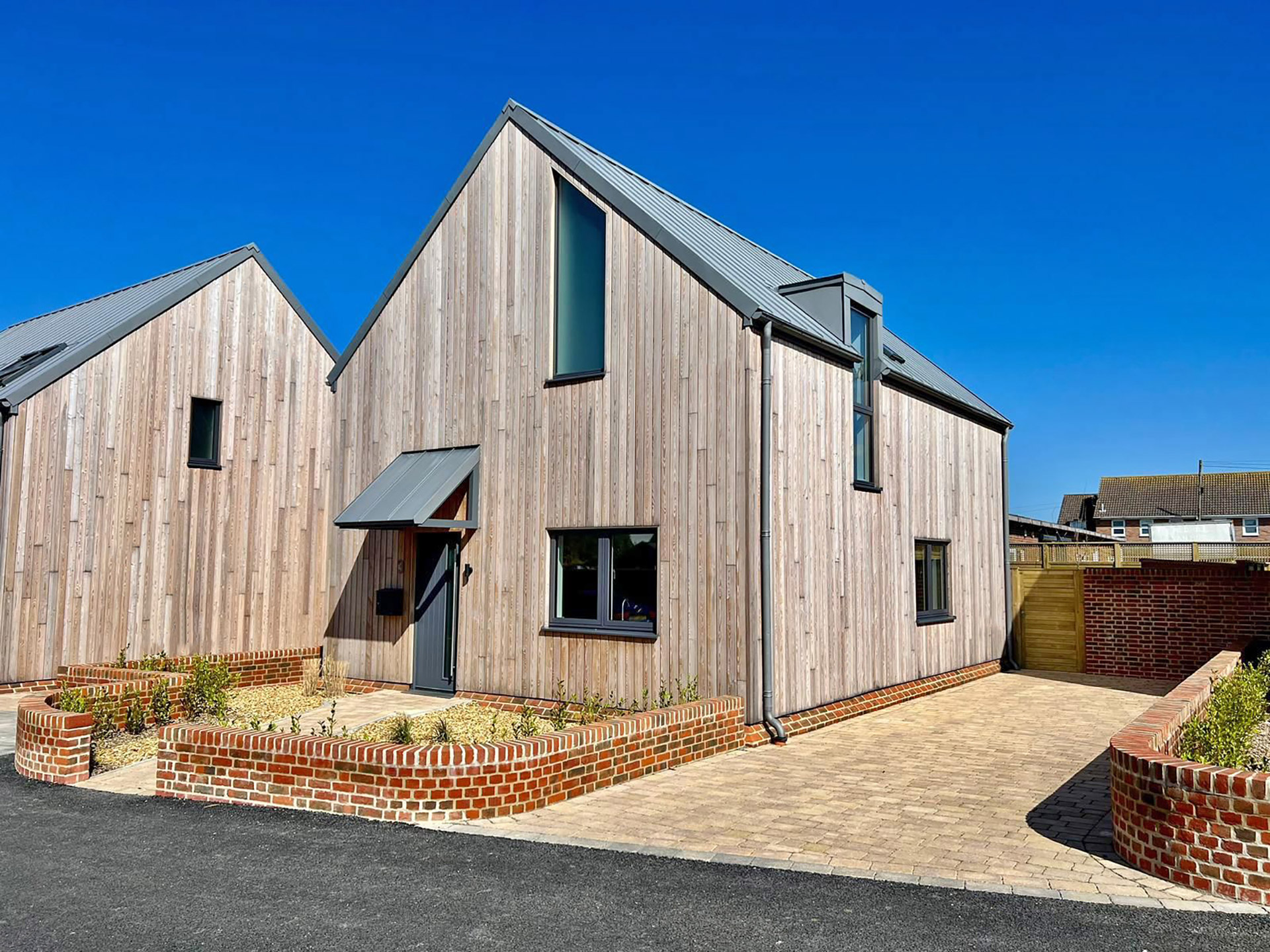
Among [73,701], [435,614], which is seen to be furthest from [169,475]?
[73,701]

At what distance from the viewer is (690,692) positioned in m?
11.0

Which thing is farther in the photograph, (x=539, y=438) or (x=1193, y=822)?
(x=539, y=438)

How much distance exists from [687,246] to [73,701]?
8356mm

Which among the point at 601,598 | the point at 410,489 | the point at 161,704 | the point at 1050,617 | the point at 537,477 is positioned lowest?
the point at 161,704

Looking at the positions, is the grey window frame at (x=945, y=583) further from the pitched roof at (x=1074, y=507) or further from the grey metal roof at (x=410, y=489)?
the pitched roof at (x=1074, y=507)

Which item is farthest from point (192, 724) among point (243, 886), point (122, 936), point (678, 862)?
point (678, 862)

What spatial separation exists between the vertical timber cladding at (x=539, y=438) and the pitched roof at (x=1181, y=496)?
6311 cm

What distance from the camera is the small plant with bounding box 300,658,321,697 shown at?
14.3 m

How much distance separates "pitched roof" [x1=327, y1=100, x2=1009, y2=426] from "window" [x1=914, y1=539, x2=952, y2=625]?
251cm

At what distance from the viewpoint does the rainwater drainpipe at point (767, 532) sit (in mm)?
10852

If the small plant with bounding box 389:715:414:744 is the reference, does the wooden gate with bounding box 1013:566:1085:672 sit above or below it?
above

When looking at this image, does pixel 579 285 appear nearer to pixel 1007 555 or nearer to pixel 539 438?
pixel 539 438

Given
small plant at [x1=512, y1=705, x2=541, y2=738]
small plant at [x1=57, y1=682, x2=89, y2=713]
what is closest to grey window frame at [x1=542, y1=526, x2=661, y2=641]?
small plant at [x1=512, y1=705, x2=541, y2=738]

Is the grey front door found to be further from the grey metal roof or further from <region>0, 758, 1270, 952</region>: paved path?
<region>0, 758, 1270, 952</region>: paved path
